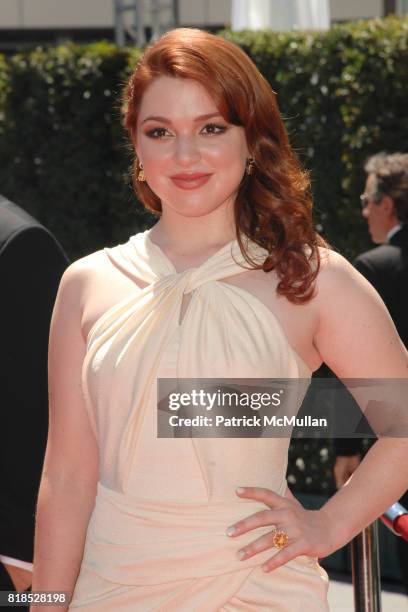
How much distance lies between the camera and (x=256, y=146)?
244 cm

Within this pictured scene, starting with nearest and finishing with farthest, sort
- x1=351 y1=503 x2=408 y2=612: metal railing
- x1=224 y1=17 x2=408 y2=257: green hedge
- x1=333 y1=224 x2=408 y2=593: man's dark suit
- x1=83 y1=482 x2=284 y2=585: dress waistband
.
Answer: x1=83 y1=482 x2=284 y2=585: dress waistband < x1=351 y1=503 x2=408 y2=612: metal railing < x1=333 y1=224 x2=408 y2=593: man's dark suit < x1=224 y1=17 x2=408 y2=257: green hedge

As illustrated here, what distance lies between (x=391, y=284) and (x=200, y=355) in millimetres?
2796

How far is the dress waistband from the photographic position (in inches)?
85.7

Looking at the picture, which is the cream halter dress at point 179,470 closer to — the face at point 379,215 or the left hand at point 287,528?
the left hand at point 287,528

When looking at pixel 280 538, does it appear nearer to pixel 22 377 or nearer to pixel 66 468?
pixel 66 468

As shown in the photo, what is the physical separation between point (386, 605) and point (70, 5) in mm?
13528

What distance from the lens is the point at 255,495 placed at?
7.18 ft

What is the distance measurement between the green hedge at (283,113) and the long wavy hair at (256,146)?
2.95 meters

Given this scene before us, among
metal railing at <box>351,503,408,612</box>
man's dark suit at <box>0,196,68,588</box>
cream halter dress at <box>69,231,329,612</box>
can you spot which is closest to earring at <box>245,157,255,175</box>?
cream halter dress at <box>69,231,329,612</box>

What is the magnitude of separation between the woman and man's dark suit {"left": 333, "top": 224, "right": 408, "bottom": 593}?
247cm

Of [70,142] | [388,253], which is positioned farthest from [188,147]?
[70,142]

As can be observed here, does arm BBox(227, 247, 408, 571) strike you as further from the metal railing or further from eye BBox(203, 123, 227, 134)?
the metal railing

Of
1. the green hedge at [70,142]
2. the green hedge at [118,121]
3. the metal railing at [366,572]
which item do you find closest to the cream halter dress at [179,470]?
the metal railing at [366,572]

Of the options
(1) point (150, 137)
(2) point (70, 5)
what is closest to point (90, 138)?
(1) point (150, 137)
